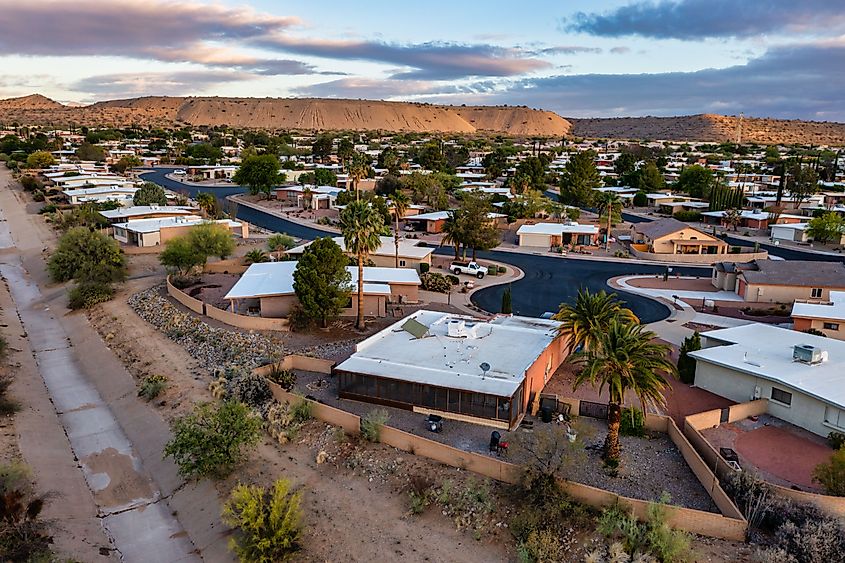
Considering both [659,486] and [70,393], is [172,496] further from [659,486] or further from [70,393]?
[659,486]

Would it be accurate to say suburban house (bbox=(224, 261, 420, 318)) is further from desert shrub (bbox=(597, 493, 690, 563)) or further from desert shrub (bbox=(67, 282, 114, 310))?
desert shrub (bbox=(597, 493, 690, 563))

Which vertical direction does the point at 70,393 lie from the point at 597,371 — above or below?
below

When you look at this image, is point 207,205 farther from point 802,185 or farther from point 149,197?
point 802,185

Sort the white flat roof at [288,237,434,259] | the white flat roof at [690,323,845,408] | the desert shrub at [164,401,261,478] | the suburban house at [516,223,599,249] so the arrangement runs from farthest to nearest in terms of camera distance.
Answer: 1. the suburban house at [516,223,599,249]
2. the white flat roof at [288,237,434,259]
3. the white flat roof at [690,323,845,408]
4. the desert shrub at [164,401,261,478]

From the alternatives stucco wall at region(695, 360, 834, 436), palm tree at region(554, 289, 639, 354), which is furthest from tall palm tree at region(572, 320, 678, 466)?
stucco wall at region(695, 360, 834, 436)

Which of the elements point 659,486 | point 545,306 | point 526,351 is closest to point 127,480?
point 526,351

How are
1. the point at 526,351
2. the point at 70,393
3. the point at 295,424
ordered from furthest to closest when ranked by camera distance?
the point at 70,393 → the point at 526,351 → the point at 295,424

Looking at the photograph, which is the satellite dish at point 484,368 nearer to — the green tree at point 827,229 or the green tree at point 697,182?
the green tree at point 827,229

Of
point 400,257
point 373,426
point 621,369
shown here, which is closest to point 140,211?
point 400,257
